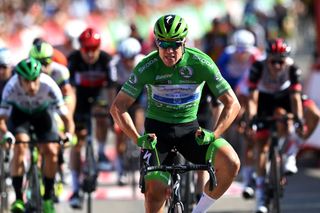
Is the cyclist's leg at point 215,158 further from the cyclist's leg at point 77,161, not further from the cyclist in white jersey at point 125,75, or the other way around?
the cyclist in white jersey at point 125,75

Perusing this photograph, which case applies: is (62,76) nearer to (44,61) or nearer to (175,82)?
(44,61)

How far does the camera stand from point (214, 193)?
984 centimetres

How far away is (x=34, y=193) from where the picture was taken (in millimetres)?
11867

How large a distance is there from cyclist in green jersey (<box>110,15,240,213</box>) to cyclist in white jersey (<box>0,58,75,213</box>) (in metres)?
1.94

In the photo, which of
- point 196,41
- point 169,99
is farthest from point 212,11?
point 169,99

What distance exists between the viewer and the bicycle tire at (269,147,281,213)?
1202cm

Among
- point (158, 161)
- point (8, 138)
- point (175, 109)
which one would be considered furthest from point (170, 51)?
point (8, 138)

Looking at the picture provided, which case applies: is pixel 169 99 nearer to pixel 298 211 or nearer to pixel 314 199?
pixel 298 211

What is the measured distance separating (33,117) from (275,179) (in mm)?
2591

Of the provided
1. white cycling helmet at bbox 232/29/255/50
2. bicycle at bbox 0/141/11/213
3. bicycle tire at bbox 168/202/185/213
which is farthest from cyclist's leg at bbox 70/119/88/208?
bicycle tire at bbox 168/202/185/213

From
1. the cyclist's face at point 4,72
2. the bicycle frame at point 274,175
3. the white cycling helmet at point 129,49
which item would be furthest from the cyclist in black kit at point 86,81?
the bicycle frame at point 274,175

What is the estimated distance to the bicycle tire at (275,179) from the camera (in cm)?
1202

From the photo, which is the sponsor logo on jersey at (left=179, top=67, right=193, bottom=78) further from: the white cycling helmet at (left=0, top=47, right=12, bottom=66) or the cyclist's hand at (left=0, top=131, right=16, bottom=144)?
the white cycling helmet at (left=0, top=47, right=12, bottom=66)

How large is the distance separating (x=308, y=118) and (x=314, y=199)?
200cm
